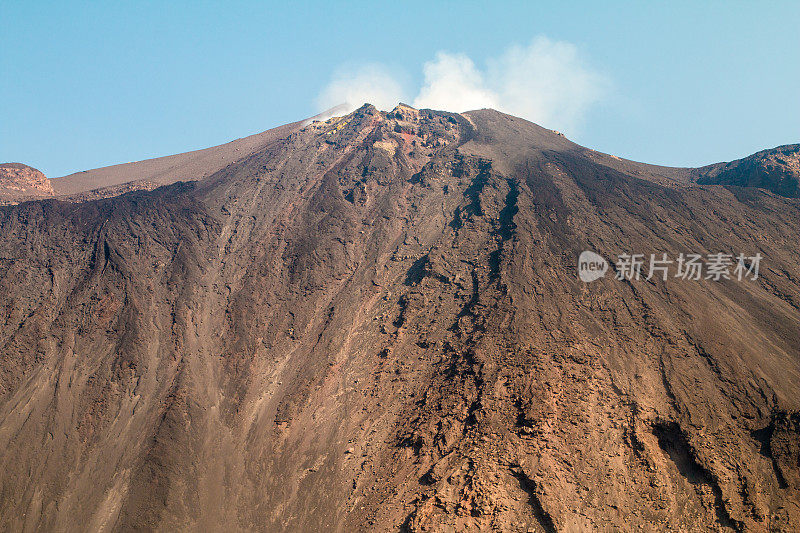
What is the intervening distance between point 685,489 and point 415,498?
10755mm

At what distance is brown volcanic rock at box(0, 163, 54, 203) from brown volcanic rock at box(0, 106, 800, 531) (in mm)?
13735

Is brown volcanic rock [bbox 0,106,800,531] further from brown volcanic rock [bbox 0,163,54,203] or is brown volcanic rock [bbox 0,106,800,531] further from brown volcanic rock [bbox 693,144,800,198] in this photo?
brown volcanic rock [bbox 0,163,54,203]

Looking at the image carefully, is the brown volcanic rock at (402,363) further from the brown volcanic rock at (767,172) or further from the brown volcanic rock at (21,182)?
the brown volcanic rock at (21,182)

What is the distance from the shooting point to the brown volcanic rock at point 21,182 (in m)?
53.2

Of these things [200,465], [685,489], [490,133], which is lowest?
[200,465]

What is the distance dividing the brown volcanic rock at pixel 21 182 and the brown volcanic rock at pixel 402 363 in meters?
13.7

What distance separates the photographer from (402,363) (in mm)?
27234

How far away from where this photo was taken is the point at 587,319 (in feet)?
89.6

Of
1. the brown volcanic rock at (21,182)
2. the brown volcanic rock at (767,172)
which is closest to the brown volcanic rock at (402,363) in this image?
the brown volcanic rock at (767,172)

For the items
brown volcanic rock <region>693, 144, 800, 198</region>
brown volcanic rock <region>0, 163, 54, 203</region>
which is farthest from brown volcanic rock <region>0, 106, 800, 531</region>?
brown volcanic rock <region>0, 163, 54, 203</region>

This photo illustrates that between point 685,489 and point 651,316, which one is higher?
point 651,316

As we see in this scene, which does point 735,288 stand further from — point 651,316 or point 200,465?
point 200,465

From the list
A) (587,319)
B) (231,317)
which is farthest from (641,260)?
(231,317)

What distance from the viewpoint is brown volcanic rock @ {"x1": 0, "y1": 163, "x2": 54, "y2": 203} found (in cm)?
5316
